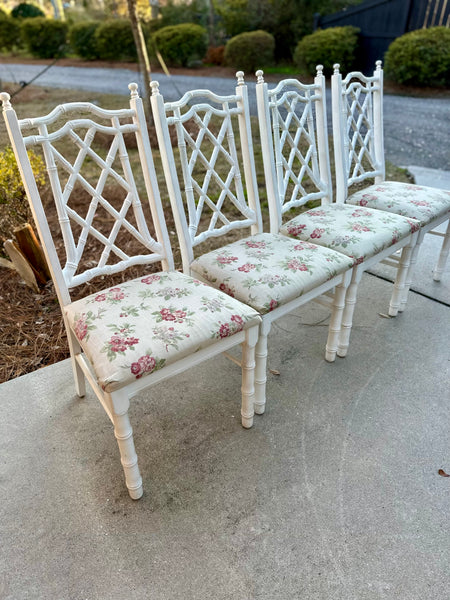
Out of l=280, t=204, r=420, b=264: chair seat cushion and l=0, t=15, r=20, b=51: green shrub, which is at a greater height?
l=0, t=15, r=20, b=51: green shrub

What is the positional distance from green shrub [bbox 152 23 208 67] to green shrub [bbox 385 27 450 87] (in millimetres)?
3867

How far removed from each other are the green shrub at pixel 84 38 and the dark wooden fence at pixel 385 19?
450 centimetres

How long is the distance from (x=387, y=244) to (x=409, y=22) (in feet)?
24.7

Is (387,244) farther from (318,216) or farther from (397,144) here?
(397,144)

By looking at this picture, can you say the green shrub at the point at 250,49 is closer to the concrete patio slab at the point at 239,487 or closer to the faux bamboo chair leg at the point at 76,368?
the concrete patio slab at the point at 239,487

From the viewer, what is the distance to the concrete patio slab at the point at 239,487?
1.09 metres

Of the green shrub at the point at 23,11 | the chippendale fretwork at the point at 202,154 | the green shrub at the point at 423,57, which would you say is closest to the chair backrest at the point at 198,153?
the chippendale fretwork at the point at 202,154

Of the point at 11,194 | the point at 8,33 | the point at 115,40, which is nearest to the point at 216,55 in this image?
the point at 115,40

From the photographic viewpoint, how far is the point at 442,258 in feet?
7.57

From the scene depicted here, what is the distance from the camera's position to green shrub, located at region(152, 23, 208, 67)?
8.16 meters

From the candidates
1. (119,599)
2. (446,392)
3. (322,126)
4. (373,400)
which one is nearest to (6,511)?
(119,599)

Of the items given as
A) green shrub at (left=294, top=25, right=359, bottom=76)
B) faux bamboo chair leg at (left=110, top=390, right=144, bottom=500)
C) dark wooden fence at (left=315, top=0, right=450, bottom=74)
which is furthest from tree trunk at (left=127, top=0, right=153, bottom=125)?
dark wooden fence at (left=315, top=0, right=450, bottom=74)

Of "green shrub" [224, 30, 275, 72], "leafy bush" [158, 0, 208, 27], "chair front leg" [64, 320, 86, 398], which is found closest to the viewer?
"chair front leg" [64, 320, 86, 398]

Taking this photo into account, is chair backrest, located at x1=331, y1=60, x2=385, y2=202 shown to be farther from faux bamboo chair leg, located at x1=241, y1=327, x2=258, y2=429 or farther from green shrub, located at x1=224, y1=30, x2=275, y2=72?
green shrub, located at x1=224, y1=30, x2=275, y2=72
